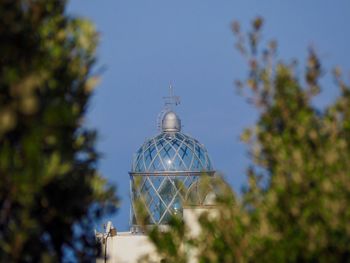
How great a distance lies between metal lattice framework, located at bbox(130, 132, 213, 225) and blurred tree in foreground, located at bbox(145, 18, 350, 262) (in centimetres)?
6329

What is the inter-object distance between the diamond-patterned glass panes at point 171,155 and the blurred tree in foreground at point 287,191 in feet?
218

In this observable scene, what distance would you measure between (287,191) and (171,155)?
70278 millimetres

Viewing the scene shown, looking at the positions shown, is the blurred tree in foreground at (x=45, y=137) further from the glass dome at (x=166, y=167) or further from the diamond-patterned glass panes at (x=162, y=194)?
the diamond-patterned glass panes at (x=162, y=194)

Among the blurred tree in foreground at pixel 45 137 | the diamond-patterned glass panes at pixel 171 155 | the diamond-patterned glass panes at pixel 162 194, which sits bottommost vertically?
the blurred tree in foreground at pixel 45 137

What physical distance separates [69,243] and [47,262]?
2.20 metres

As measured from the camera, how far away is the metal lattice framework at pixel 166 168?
80656mm

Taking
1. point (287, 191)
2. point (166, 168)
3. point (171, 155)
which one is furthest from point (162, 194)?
point (287, 191)

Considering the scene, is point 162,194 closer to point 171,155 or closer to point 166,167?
point 166,167

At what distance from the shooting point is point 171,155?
3312 inches

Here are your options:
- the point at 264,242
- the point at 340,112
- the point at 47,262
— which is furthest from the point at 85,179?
the point at 340,112

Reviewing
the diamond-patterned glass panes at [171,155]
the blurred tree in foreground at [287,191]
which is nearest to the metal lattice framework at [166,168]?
the diamond-patterned glass panes at [171,155]

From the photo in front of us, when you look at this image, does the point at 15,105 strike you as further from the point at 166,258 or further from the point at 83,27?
the point at 166,258

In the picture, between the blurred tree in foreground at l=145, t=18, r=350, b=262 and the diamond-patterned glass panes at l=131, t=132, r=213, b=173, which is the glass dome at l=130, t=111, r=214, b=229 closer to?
the diamond-patterned glass panes at l=131, t=132, r=213, b=173

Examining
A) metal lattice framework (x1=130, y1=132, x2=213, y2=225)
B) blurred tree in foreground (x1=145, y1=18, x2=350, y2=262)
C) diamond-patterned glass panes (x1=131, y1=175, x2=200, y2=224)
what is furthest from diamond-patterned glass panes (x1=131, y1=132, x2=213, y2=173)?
blurred tree in foreground (x1=145, y1=18, x2=350, y2=262)
